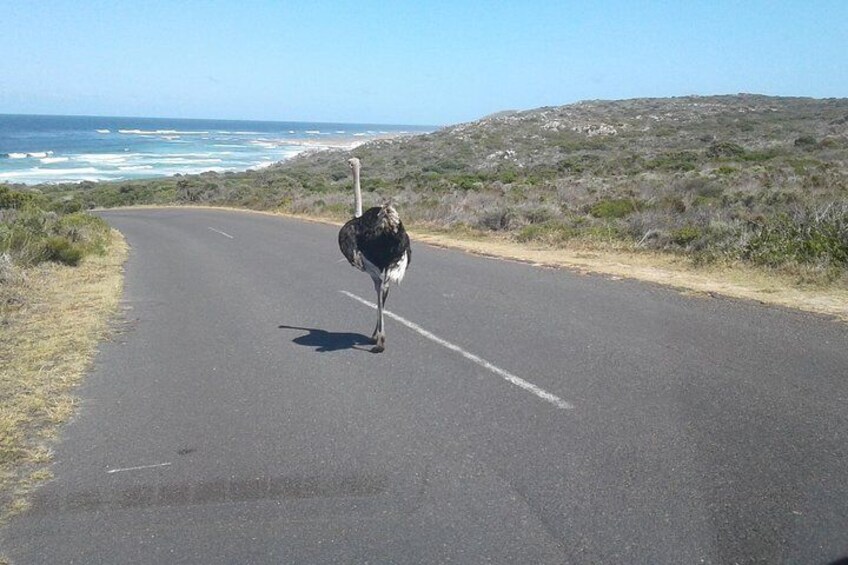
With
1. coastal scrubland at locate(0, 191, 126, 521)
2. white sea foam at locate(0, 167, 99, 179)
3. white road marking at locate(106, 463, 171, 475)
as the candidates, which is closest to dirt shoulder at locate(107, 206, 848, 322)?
white road marking at locate(106, 463, 171, 475)

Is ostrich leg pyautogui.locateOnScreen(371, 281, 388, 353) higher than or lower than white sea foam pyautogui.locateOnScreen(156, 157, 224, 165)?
higher

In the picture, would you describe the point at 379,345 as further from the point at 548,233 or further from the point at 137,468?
the point at 548,233

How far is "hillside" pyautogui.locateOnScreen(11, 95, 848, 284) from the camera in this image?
13875 mm

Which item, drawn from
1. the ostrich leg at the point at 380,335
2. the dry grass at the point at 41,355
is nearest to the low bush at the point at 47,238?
the dry grass at the point at 41,355

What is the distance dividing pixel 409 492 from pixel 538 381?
92.3 inches

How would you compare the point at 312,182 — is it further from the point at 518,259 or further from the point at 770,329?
the point at 770,329

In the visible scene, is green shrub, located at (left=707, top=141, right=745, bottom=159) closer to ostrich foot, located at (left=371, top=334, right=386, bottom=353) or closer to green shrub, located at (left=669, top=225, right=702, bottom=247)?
green shrub, located at (left=669, top=225, right=702, bottom=247)

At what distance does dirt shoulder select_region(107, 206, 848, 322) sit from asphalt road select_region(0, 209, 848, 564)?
688mm

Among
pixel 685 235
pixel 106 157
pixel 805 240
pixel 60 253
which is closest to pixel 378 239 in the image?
pixel 805 240

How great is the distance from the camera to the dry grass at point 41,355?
5.26 m

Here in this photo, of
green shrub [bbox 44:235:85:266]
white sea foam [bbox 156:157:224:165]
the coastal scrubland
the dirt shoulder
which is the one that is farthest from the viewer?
white sea foam [bbox 156:157:224:165]

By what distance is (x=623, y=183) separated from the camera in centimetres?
2855

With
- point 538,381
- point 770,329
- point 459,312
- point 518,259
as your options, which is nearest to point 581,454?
point 538,381

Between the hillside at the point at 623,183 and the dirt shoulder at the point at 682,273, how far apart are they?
0.45 meters
